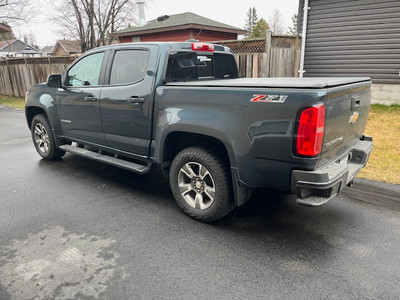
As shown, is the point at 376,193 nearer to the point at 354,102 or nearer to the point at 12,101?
the point at 354,102

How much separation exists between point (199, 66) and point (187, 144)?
1149mm

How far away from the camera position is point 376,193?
3.86 m

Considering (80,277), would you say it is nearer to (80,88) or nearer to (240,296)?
(240,296)

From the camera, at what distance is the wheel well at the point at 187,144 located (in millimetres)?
3146

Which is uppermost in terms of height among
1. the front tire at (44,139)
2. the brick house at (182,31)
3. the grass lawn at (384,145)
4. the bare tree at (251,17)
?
the bare tree at (251,17)

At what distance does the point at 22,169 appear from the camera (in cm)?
508

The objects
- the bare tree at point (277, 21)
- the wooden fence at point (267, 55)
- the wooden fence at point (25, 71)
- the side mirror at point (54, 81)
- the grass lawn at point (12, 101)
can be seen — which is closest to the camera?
the side mirror at point (54, 81)

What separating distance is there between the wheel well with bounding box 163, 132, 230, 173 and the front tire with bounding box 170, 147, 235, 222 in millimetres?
83

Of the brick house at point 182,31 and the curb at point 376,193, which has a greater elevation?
the brick house at point 182,31

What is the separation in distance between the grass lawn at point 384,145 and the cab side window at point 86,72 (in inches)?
157

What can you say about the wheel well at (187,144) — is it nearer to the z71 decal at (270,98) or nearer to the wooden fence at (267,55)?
the z71 decal at (270,98)

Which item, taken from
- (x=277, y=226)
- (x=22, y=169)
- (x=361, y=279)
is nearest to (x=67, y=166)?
(x=22, y=169)

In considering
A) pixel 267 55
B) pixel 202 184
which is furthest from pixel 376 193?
pixel 267 55

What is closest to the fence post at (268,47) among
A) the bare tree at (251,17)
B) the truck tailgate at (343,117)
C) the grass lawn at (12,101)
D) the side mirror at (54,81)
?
the truck tailgate at (343,117)
